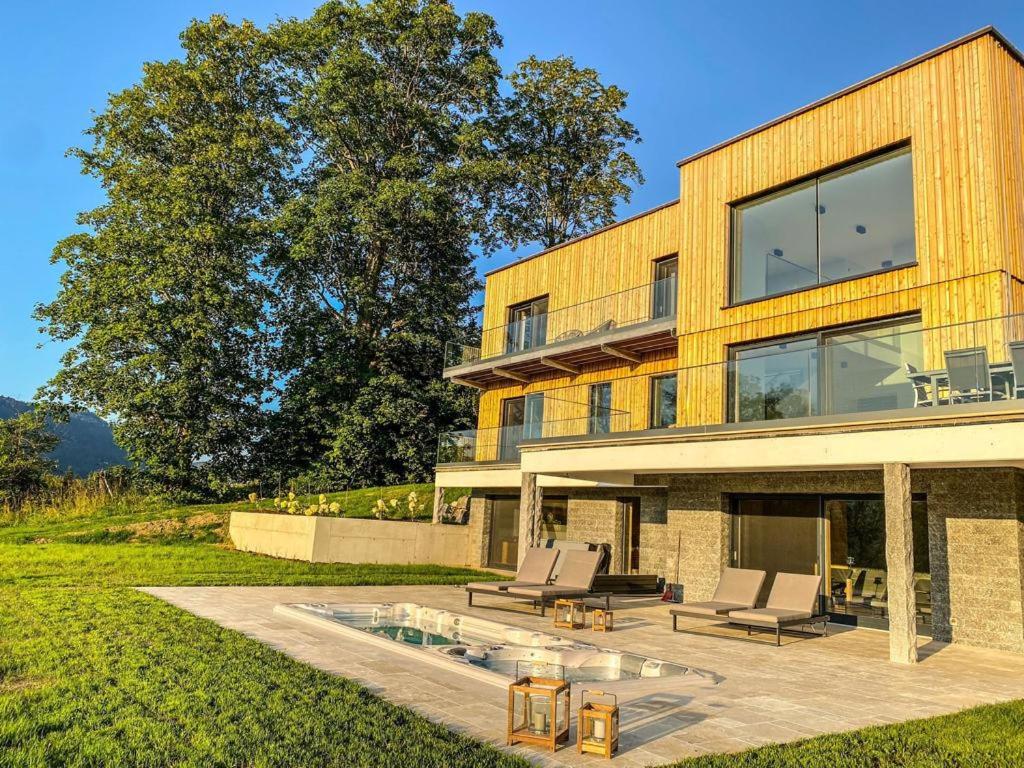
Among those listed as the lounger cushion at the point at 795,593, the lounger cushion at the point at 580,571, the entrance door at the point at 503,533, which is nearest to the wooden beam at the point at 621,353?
the entrance door at the point at 503,533

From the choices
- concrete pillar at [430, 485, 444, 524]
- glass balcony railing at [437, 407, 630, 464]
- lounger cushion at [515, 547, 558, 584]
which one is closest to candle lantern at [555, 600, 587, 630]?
lounger cushion at [515, 547, 558, 584]

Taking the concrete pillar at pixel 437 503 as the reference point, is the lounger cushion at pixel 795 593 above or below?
below

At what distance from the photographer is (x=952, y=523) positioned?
10.5 metres

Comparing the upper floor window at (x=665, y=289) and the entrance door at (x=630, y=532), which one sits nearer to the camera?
the upper floor window at (x=665, y=289)

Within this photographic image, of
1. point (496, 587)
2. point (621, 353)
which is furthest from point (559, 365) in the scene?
point (496, 587)

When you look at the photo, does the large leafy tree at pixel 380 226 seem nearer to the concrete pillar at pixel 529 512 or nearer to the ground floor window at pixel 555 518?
the ground floor window at pixel 555 518

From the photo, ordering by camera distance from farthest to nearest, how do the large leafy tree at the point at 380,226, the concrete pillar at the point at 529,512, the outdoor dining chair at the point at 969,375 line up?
the large leafy tree at the point at 380,226, the concrete pillar at the point at 529,512, the outdoor dining chair at the point at 969,375

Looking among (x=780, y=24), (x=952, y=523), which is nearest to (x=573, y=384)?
(x=952, y=523)

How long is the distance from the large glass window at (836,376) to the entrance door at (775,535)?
2173 millimetres

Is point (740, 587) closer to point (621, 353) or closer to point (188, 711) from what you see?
point (621, 353)

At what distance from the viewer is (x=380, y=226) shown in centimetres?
2841

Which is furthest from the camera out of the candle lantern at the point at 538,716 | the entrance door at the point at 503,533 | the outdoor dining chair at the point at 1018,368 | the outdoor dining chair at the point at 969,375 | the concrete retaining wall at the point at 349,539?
the entrance door at the point at 503,533

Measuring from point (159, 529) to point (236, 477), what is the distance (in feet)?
25.8

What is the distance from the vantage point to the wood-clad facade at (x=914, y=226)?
1044 cm
